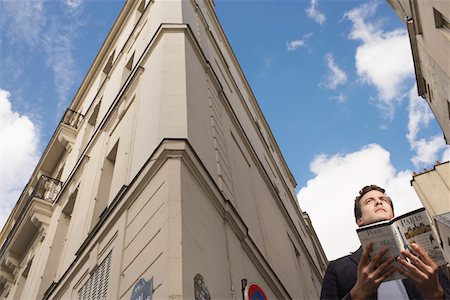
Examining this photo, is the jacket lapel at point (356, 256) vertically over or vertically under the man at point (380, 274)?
over

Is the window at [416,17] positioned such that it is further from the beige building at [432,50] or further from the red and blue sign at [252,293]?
the red and blue sign at [252,293]

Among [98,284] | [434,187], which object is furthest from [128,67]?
[434,187]

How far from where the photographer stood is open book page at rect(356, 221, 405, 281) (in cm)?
277

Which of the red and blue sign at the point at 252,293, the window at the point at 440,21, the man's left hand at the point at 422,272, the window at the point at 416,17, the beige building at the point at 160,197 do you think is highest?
the window at the point at 416,17

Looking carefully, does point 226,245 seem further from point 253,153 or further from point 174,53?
point 253,153

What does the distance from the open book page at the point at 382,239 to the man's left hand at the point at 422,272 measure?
56mm

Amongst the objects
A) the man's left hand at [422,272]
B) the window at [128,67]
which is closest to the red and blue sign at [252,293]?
the man's left hand at [422,272]

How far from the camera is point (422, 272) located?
2.72 meters

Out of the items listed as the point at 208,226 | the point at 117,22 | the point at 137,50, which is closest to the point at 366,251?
the point at 208,226

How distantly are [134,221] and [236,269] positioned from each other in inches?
74.6

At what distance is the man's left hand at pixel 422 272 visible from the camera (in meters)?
2.71

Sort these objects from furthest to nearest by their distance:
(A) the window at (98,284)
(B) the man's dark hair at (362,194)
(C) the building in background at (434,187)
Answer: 1. (C) the building in background at (434,187)
2. (A) the window at (98,284)
3. (B) the man's dark hair at (362,194)

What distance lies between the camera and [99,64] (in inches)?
766

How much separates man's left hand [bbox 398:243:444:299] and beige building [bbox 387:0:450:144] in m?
10.4
